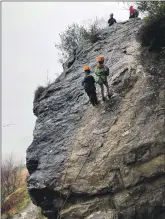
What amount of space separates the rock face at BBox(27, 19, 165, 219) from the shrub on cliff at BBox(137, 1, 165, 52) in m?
0.46

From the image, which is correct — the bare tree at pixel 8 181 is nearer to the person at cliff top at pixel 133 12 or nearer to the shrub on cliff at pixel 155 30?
the person at cliff top at pixel 133 12

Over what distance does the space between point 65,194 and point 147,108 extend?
182 inches

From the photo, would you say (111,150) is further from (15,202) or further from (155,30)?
(15,202)

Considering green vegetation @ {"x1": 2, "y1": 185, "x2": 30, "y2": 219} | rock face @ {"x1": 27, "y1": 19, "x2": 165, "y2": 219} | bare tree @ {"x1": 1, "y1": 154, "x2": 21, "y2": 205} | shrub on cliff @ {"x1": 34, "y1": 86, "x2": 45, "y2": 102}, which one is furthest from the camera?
bare tree @ {"x1": 1, "y1": 154, "x2": 21, "y2": 205}

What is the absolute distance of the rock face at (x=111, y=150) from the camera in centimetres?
1309

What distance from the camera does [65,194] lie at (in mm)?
14250

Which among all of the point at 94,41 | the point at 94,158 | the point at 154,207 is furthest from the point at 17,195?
the point at 154,207

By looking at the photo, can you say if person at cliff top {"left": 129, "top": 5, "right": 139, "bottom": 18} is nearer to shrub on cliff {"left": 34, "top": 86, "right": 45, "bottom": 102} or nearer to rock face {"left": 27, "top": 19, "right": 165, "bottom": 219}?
rock face {"left": 27, "top": 19, "right": 165, "bottom": 219}

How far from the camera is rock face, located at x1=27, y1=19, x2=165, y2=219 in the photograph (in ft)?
43.0

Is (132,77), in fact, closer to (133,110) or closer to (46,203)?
(133,110)

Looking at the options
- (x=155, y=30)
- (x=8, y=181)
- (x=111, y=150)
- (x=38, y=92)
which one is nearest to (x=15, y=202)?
(x=8, y=181)

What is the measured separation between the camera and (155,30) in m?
16.6

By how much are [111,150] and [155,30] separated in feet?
20.5

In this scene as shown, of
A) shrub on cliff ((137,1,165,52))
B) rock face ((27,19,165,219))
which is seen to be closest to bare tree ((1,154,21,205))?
rock face ((27,19,165,219))
